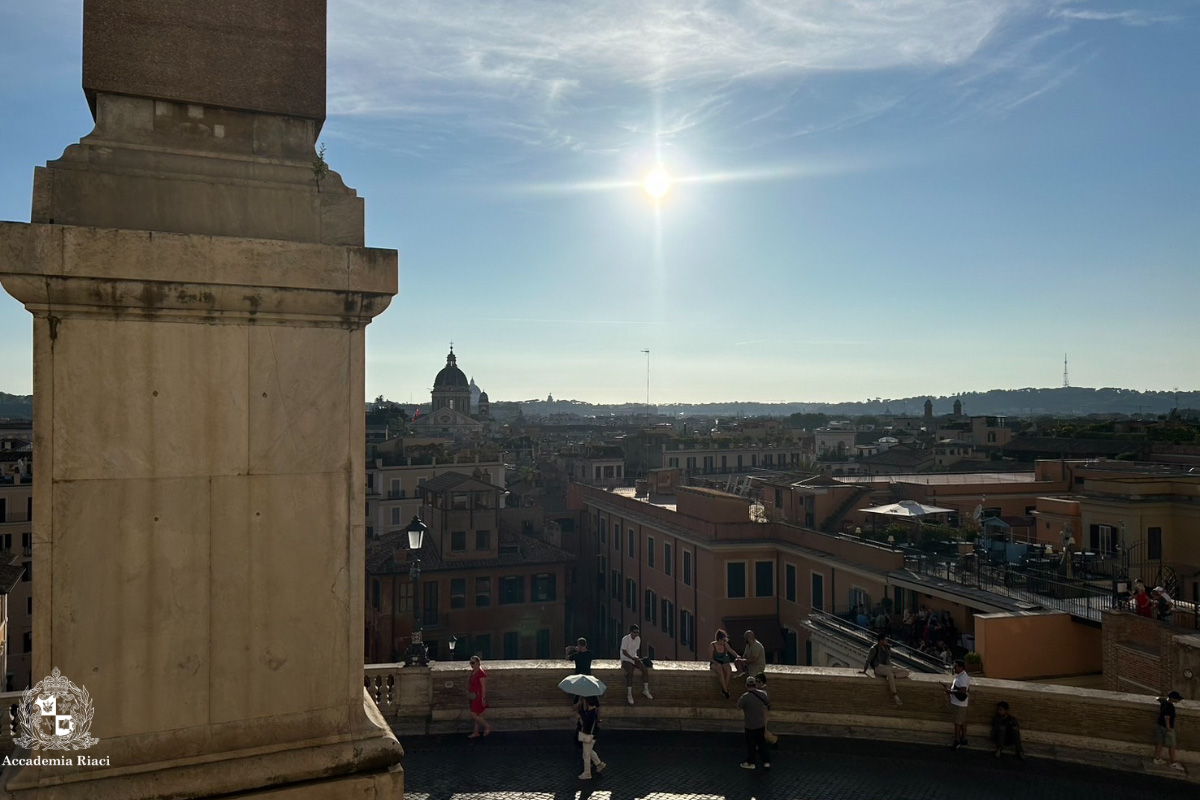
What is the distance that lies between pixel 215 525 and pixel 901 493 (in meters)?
38.9

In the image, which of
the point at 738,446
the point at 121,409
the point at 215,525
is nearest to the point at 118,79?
the point at 121,409

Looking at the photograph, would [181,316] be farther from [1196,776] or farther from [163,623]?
[1196,776]

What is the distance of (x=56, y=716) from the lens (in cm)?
312

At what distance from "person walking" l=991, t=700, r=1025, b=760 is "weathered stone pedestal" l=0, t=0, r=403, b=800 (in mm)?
8571

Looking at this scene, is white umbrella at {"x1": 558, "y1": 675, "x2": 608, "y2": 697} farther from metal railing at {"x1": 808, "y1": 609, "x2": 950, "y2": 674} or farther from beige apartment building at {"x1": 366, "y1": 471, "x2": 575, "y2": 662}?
beige apartment building at {"x1": 366, "y1": 471, "x2": 575, "y2": 662}

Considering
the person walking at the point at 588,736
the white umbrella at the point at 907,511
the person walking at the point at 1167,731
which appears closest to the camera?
the person walking at the point at 588,736

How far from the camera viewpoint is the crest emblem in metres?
3.07

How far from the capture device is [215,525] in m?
3.33

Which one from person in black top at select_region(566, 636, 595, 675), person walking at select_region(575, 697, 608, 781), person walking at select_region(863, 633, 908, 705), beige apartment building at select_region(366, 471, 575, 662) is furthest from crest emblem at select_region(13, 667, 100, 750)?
beige apartment building at select_region(366, 471, 575, 662)

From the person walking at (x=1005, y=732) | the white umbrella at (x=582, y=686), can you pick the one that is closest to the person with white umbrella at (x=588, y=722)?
the white umbrella at (x=582, y=686)

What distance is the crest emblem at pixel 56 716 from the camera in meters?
3.07

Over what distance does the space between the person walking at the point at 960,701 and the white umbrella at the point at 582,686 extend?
3.96 m

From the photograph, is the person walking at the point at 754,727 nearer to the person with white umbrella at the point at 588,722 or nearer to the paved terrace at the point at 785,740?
the paved terrace at the point at 785,740

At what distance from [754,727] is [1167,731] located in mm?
4420
